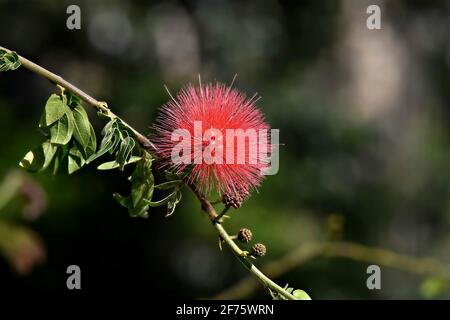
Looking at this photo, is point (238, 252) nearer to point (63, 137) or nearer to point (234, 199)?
point (234, 199)

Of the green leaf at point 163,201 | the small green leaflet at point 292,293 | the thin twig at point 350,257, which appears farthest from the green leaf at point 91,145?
the thin twig at point 350,257

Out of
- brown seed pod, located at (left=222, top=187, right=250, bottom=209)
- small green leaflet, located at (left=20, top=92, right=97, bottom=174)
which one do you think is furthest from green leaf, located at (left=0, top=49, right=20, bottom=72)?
brown seed pod, located at (left=222, top=187, right=250, bottom=209)

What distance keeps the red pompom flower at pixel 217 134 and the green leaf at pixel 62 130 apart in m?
0.25

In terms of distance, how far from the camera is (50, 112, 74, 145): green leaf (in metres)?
2.48

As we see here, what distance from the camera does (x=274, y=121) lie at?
34.5 ft

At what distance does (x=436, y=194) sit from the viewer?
11570mm

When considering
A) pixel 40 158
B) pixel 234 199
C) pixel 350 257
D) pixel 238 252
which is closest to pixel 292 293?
pixel 238 252

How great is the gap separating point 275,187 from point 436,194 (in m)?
2.67

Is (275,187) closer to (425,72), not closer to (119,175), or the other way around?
(119,175)

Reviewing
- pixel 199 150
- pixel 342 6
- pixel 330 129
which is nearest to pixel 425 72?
pixel 342 6

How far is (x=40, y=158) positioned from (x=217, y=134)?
1.76 ft

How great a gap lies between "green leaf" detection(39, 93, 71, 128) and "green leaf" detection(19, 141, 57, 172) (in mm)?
93

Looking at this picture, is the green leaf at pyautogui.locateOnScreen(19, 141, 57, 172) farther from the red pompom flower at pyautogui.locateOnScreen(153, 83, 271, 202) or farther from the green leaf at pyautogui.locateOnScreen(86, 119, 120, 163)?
the red pompom flower at pyautogui.locateOnScreen(153, 83, 271, 202)

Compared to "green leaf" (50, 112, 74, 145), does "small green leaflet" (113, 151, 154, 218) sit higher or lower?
lower
